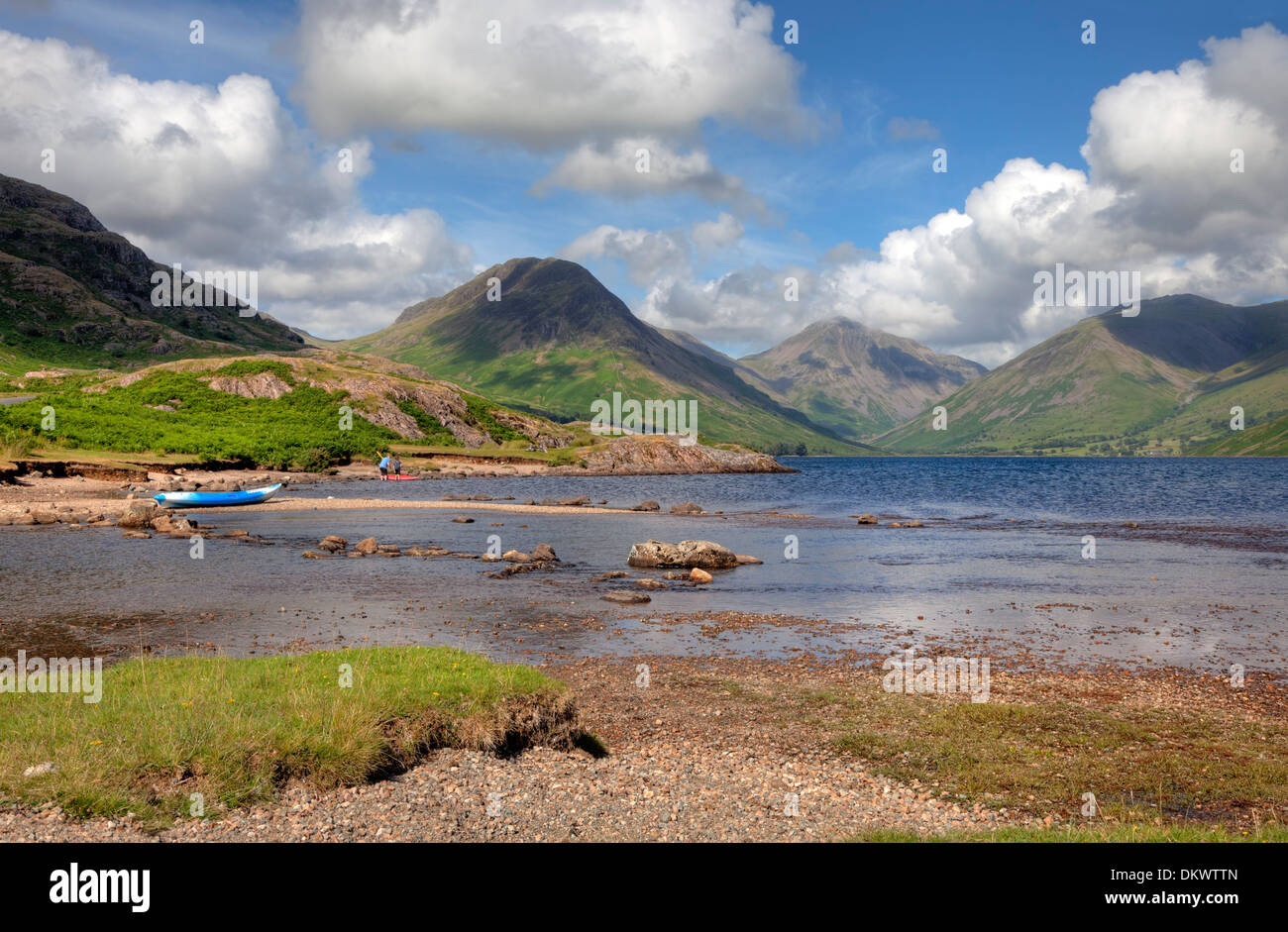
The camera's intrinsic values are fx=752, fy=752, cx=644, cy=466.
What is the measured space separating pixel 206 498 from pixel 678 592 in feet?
216

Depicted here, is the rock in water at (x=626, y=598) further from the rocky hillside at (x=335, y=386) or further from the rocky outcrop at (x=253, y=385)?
the rocky outcrop at (x=253, y=385)

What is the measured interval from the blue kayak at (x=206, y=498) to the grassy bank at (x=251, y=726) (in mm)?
69617

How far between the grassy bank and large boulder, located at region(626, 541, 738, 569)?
1207 inches

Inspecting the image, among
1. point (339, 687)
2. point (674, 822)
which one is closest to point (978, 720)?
point (674, 822)

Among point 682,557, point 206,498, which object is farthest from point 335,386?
point 682,557

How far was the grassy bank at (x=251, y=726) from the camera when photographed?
12.0 m
